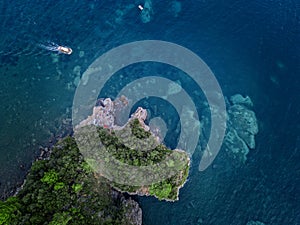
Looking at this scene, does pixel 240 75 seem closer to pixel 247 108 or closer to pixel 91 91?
pixel 247 108

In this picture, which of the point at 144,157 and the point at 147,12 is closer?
the point at 144,157

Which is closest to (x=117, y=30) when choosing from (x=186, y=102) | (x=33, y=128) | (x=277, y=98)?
(x=186, y=102)

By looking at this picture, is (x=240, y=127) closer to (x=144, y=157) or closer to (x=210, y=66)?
(x=210, y=66)

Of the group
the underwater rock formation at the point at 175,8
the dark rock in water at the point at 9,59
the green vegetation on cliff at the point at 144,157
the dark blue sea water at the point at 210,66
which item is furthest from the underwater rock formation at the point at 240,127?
the dark rock in water at the point at 9,59

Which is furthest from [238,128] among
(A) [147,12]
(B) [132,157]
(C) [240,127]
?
(A) [147,12]

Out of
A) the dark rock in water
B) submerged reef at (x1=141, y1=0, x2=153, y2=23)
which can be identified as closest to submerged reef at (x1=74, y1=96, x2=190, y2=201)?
the dark rock in water

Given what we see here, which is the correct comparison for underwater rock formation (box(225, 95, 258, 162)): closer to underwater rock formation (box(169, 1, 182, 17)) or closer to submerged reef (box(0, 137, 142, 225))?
submerged reef (box(0, 137, 142, 225))
